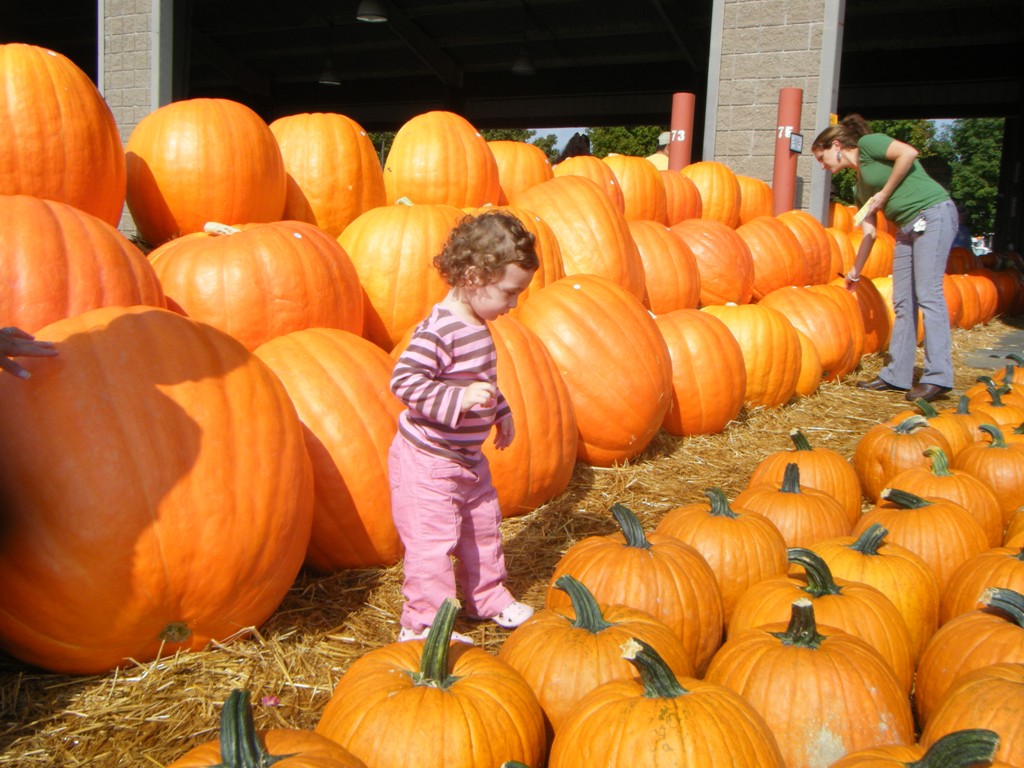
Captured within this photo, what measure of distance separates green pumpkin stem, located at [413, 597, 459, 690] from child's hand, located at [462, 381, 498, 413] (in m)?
0.60

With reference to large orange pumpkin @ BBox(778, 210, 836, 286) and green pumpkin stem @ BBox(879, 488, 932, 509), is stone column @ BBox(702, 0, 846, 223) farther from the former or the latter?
green pumpkin stem @ BBox(879, 488, 932, 509)

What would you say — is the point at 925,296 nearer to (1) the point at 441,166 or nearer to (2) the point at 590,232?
(2) the point at 590,232

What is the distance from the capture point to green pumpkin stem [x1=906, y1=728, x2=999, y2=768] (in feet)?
4.14

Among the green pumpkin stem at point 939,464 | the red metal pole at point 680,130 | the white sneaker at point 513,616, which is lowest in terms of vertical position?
the white sneaker at point 513,616

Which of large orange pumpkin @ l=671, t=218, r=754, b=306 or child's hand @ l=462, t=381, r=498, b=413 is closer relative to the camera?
child's hand @ l=462, t=381, r=498, b=413

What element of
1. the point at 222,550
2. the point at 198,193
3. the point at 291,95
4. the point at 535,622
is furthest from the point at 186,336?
the point at 291,95

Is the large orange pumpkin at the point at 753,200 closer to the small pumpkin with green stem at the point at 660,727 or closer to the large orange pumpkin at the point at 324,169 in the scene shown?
the large orange pumpkin at the point at 324,169

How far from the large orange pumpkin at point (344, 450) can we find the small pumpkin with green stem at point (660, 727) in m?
1.32

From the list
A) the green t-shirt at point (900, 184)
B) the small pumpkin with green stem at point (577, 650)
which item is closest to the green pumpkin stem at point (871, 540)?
the small pumpkin with green stem at point (577, 650)

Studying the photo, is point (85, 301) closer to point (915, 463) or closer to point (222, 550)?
point (222, 550)

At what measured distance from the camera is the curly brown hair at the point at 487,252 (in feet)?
7.16

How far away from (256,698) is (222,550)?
0.36m

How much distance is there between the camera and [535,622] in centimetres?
191


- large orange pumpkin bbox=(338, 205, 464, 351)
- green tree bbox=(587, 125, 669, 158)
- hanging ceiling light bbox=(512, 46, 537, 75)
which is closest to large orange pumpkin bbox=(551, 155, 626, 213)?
large orange pumpkin bbox=(338, 205, 464, 351)
